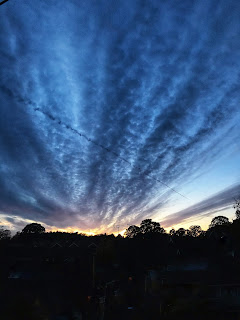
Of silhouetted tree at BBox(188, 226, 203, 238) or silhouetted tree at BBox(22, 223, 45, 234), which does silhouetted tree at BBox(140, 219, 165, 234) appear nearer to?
silhouetted tree at BBox(188, 226, 203, 238)

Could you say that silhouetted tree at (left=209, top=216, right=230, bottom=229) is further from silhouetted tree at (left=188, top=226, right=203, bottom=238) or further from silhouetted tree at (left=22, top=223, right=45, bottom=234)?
silhouetted tree at (left=22, top=223, right=45, bottom=234)

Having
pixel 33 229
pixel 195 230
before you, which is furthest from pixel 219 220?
pixel 33 229

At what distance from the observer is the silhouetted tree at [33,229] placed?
10480 centimetres

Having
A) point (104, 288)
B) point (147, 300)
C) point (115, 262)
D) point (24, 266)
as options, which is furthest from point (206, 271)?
point (115, 262)

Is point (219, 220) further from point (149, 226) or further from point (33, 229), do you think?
point (33, 229)

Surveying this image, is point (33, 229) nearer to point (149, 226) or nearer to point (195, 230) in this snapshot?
point (149, 226)

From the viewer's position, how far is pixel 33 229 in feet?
347

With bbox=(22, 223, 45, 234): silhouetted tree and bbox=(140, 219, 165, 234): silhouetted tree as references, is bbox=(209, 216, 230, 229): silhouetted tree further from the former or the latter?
bbox=(22, 223, 45, 234): silhouetted tree

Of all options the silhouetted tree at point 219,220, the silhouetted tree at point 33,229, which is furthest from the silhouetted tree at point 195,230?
the silhouetted tree at point 33,229

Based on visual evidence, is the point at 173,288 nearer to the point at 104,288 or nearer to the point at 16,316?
the point at 104,288

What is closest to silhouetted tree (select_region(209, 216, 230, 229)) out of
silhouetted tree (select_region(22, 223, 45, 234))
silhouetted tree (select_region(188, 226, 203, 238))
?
silhouetted tree (select_region(188, 226, 203, 238))

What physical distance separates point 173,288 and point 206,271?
182 inches

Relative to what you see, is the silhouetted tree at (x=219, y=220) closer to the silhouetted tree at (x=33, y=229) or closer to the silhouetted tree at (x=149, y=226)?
the silhouetted tree at (x=149, y=226)

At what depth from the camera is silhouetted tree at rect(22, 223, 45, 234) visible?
344 ft
